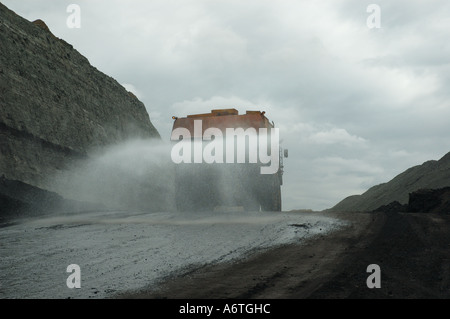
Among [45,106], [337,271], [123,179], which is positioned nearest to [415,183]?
[123,179]

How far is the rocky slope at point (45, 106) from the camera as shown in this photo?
1628 cm

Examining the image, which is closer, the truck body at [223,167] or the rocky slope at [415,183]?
the truck body at [223,167]

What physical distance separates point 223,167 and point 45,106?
31.9 ft

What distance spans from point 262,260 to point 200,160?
298 inches

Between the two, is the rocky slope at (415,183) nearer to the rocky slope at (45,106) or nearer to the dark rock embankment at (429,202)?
the dark rock embankment at (429,202)

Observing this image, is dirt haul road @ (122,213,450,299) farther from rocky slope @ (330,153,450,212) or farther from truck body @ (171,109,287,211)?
rocky slope @ (330,153,450,212)

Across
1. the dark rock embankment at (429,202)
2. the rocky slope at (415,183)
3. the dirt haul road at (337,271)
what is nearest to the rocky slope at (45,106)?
the dirt haul road at (337,271)

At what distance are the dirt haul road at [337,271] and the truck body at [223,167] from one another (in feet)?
17.6

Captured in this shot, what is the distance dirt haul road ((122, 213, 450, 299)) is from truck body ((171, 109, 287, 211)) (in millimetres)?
5360

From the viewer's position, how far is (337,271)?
19.9 ft

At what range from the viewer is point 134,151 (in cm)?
2467

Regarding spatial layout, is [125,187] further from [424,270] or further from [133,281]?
[424,270]

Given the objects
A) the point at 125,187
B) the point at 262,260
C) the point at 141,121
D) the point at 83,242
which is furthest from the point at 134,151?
the point at 262,260

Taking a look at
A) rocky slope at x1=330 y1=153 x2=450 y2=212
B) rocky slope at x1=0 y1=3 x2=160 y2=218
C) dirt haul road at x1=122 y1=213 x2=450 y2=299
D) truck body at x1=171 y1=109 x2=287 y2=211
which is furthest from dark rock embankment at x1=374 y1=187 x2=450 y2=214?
rocky slope at x1=0 y1=3 x2=160 y2=218
